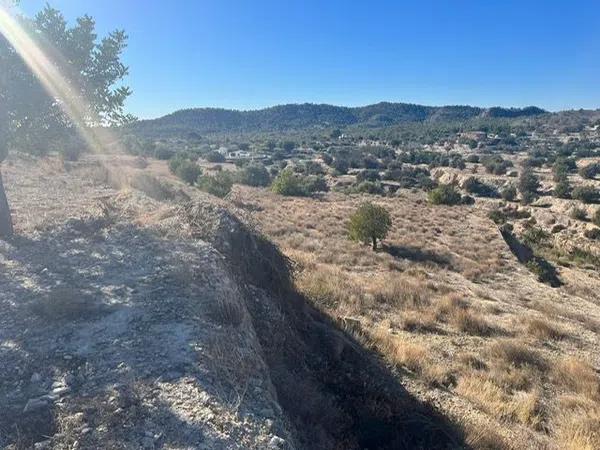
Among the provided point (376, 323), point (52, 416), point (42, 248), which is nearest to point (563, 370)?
point (376, 323)

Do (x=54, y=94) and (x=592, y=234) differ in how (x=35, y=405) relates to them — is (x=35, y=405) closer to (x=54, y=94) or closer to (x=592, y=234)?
(x=54, y=94)

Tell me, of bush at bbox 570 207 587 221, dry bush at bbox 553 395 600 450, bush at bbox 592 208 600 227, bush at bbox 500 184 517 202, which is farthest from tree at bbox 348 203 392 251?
bush at bbox 500 184 517 202

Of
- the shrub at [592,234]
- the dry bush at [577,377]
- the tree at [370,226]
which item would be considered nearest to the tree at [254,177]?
the tree at [370,226]

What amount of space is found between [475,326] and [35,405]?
40.4 ft

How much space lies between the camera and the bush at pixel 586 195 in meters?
44.0

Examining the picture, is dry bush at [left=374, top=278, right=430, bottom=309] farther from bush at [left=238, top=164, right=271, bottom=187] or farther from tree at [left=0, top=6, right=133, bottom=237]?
bush at [left=238, top=164, right=271, bottom=187]

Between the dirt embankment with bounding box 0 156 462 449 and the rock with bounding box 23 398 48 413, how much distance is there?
0.6 inches

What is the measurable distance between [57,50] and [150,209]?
4.68 meters

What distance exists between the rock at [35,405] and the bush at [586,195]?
49.4 m

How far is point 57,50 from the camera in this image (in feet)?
37.4

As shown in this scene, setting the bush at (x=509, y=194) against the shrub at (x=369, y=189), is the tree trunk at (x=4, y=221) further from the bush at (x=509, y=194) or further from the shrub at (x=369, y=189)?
the bush at (x=509, y=194)

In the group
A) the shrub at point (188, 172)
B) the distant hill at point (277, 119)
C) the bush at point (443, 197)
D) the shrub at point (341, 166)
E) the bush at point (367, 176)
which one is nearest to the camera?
the shrub at point (188, 172)

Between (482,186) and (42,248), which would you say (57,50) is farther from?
(482,186)

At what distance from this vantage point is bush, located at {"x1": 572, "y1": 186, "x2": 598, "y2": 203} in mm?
43969
